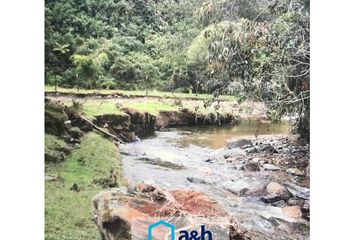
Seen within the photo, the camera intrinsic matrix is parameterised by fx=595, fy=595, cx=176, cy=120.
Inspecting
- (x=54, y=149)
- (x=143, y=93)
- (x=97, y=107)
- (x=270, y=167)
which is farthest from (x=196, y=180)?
(x=54, y=149)

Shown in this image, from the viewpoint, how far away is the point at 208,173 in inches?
137

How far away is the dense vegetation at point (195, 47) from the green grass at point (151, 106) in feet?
0.30

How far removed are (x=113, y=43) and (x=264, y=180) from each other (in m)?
1.21

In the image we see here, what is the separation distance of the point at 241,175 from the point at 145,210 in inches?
24.5

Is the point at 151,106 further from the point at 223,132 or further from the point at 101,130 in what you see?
the point at 223,132

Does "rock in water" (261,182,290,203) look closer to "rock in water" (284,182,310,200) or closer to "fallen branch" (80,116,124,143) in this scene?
"rock in water" (284,182,310,200)

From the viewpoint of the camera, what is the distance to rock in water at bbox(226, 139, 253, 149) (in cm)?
355

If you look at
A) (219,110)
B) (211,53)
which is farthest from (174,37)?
(219,110)

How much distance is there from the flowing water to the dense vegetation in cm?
28

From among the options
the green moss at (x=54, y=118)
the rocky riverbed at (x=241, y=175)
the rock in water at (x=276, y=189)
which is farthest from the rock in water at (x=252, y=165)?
the green moss at (x=54, y=118)

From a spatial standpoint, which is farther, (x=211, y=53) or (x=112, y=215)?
(x=211, y=53)

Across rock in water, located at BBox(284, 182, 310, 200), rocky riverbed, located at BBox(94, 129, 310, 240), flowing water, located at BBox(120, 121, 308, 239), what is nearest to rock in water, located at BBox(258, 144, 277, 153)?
rocky riverbed, located at BBox(94, 129, 310, 240)

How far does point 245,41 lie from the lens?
360cm

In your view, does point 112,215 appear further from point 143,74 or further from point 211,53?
point 211,53
